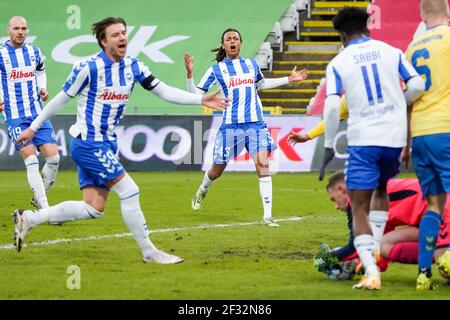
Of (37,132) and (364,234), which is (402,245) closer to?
(364,234)

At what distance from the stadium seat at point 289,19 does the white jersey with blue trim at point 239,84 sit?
15.0 metres

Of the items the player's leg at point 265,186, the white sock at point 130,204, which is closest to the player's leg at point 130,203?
the white sock at point 130,204

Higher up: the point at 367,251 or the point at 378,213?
the point at 378,213

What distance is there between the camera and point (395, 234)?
8.84 m

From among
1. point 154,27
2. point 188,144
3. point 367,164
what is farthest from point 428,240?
point 154,27

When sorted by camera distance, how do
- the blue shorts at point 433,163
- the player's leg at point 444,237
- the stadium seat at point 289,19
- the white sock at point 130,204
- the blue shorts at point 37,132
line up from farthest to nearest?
1. the stadium seat at point 289,19
2. the blue shorts at point 37,132
3. the white sock at point 130,204
4. the player's leg at point 444,237
5. the blue shorts at point 433,163

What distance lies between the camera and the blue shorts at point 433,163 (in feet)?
27.6

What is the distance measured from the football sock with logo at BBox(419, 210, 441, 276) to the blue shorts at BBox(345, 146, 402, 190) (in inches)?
19.2

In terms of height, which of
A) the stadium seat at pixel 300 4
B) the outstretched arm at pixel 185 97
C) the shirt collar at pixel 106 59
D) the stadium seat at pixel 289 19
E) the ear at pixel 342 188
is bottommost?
the ear at pixel 342 188

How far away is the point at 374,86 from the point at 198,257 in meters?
2.91

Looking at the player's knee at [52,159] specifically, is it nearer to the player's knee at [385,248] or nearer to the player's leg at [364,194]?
the player's knee at [385,248]

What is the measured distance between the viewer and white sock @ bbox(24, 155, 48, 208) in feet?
43.3

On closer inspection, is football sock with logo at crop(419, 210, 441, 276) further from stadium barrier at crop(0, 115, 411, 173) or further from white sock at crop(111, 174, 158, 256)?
stadium barrier at crop(0, 115, 411, 173)

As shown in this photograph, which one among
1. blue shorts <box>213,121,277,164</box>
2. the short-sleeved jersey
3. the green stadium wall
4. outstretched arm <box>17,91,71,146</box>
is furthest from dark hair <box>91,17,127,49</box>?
the green stadium wall
